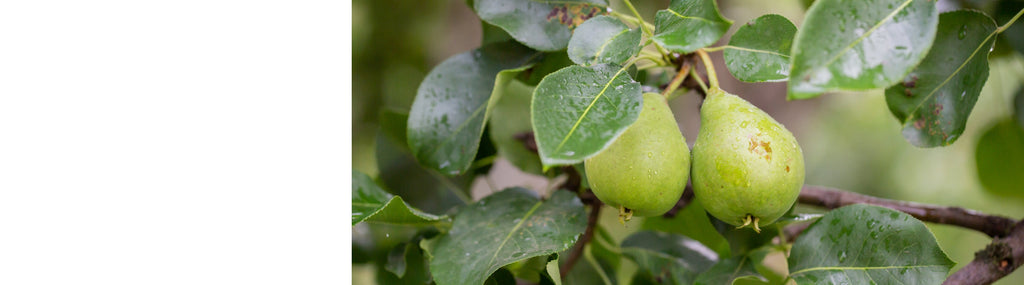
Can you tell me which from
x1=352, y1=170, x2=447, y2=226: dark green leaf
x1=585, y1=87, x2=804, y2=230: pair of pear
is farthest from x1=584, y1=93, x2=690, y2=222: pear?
x1=352, y1=170, x2=447, y2=226: dark green leaf

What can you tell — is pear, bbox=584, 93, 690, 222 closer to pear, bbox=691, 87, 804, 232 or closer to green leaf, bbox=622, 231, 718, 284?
pear, bbox=691, 87, 804, 232

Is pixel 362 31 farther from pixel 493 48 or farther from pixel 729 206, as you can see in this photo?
pixel 729 206

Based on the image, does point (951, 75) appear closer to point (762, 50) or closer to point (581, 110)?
point (762, 50)

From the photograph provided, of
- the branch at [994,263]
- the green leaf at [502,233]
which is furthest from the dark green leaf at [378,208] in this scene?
the branch at [994,263]

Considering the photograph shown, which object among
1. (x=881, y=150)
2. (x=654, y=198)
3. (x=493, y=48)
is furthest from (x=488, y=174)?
(x=881, y=150)

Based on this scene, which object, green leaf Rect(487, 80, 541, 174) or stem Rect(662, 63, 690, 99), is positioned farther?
green leaf Rect(487, 80, 541, 174)

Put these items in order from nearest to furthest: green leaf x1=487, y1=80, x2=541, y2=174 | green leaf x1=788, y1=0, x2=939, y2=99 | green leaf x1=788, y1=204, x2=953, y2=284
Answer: green leaf x1=788, y1=0, x2=939, y2=99
green leaf x1=788, y1=204, x2=953, y2=284
green leaf x1=487, y1=80, x2=541, y2=174
